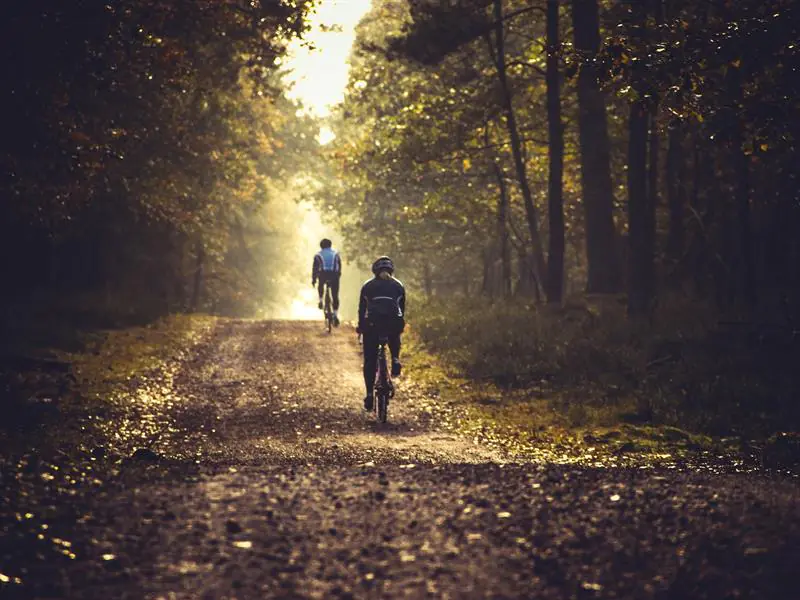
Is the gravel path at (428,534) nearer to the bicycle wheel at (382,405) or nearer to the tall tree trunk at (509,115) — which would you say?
the bicycle wheel at (382,405)

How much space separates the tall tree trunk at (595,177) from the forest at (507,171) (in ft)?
0.18

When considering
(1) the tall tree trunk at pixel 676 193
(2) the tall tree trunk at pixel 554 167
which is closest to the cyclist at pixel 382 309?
(2) the tall tree trunk at pixel 554 167

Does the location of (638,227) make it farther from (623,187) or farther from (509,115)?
(623,187)

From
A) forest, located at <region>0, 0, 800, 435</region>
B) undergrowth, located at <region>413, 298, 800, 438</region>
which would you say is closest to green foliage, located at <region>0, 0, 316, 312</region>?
forest, located at <region>0, 0, 800, 435</region>

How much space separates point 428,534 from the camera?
263 inches

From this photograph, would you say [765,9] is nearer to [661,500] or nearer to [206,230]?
[661,500]

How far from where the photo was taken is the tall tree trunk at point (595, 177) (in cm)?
2441

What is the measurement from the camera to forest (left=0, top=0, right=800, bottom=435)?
13422 millimetres

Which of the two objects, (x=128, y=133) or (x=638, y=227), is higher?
(x=128, y=133)

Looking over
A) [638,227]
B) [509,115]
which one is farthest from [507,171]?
[638,227]

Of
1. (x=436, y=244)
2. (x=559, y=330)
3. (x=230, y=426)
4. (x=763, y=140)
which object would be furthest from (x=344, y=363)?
(x=436, y=244)

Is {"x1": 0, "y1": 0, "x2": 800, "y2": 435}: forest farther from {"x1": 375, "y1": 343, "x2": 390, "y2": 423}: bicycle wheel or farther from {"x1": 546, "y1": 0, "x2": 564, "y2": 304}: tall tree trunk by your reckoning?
{"x1": 375, "y1": 343, "x2": 390, "y2": 423}: bicycle wheel

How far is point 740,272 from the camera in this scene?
25656mm

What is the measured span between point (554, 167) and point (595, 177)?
1209 mm
